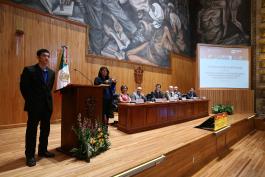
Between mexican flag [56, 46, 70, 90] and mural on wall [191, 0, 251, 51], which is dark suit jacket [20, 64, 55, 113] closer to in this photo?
mexican flag [56, 46, 70, 90]

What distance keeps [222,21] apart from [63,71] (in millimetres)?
9202

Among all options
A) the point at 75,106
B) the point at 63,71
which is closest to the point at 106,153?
the point at 75,106

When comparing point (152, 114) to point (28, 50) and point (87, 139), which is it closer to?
point (87, 139)

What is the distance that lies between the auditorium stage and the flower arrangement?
0.10 meters

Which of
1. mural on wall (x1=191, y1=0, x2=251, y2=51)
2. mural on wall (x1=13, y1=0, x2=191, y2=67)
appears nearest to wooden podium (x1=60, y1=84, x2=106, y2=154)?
mural on wall (x1=13, y1=0, x2=191, y2=67)

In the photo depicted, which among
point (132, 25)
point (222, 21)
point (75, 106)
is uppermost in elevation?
point (222, 21)

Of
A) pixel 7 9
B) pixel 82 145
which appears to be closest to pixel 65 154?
pixel 82 145

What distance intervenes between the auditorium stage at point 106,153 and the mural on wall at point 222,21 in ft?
26.2

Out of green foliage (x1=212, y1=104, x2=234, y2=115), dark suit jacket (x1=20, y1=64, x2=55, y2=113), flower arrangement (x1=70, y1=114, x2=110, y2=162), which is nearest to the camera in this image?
dark suit jacket (x1=20, y1=64, x2=55, y2=113)

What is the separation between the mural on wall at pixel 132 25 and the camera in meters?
6.95

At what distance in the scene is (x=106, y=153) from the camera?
3.69 metres

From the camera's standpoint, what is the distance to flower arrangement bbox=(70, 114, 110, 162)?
3.28 meters

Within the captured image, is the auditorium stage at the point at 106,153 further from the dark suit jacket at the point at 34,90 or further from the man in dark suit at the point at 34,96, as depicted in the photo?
the dark suit jacket at the point at 34,90

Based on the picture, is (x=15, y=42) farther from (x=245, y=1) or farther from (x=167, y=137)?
(x=245, y=1)
